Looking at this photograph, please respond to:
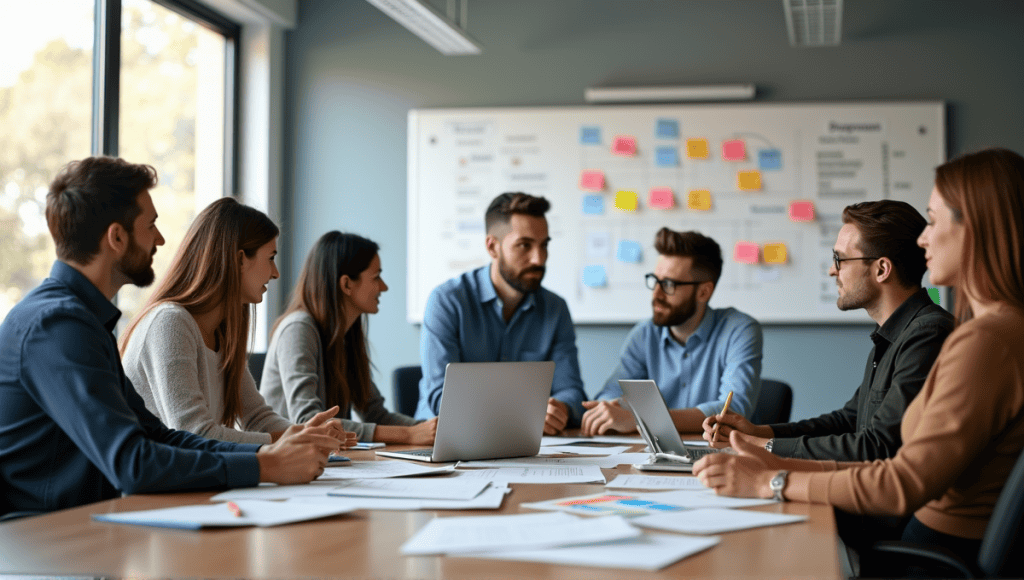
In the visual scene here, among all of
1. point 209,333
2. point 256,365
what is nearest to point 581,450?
point 209,333

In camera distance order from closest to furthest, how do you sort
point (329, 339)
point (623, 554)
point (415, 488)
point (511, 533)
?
point (623, 554) < point (511, 533) < point (415, 488) < point (329, 339)

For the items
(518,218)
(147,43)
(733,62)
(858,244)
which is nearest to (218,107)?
(147,43)

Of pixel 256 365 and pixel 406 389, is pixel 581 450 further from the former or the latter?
pixel 256 365

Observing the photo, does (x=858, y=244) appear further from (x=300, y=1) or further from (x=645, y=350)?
(x=300, y=1)

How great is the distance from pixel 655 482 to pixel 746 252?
286 cm

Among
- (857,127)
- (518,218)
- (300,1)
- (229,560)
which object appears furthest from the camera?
(300,1)

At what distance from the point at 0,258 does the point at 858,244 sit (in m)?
2.75

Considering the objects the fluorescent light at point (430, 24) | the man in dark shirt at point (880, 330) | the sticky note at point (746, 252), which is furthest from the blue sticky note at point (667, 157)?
the man in dark shirt at point (880, 330)

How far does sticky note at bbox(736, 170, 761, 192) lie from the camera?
4.42 meters

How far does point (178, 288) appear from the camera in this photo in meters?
2.28

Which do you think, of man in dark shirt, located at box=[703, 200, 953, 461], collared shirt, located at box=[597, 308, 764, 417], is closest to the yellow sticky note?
collared shirt, located at box=[597, 308, 764, 417]

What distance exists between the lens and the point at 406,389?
11.3 ft

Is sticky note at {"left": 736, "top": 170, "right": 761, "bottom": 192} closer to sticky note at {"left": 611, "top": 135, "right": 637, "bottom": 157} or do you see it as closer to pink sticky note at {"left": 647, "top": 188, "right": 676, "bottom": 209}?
pink sticky note at {"left": 647, "top": 188, "right": 676, "bottom": 209}

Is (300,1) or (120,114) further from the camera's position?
(300,1)
